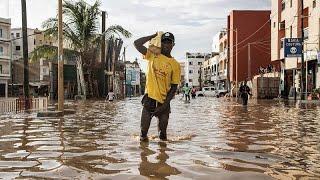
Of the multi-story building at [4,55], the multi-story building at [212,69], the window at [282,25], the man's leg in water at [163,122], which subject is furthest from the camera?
the multi-story building at [212,69]

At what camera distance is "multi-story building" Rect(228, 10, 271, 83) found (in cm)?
6444

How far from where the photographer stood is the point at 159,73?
710 centimetres

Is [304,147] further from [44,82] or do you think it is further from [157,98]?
[44,82]

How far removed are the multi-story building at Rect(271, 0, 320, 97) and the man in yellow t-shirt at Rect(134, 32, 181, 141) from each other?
91.9 ft

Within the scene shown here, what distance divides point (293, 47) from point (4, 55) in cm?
4858

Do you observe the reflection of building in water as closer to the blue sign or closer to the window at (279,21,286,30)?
the blue sign

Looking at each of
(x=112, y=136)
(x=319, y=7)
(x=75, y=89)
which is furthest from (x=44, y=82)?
(x=112, y=136)

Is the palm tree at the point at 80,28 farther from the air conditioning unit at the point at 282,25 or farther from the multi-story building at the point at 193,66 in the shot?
the multi-story building at the point at 193,66

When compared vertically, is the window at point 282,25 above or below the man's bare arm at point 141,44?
above

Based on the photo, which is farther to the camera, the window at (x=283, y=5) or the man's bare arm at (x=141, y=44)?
the window at (x=283, y=5)

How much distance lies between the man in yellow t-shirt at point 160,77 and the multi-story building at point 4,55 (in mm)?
65261

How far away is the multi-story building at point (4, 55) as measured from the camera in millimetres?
69125

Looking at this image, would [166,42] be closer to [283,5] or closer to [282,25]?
[282,25]

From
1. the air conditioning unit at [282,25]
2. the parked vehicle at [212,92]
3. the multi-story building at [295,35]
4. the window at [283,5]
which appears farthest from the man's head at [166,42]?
the parked vehicle at [212,92]
